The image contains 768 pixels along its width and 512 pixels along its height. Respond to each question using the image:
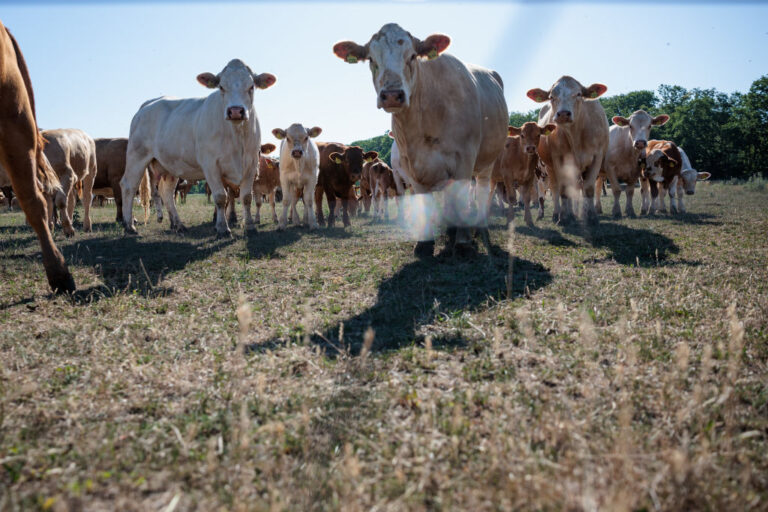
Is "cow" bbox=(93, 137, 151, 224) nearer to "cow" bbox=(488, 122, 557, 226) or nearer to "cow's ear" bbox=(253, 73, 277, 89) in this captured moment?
"cow's ear" bbox=(253, 73, 277, 89)

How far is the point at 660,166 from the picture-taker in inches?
565

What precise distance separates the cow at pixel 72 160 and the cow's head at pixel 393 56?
685cm

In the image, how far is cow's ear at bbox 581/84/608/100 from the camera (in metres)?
9.79

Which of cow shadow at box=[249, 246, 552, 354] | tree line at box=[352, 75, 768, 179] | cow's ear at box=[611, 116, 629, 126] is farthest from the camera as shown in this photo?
tree line at box=[352, 75, 768, 179]

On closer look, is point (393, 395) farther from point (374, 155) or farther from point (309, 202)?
point (374, 155)

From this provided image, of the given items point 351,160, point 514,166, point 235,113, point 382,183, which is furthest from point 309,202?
point 382,183

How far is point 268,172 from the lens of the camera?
1675cm

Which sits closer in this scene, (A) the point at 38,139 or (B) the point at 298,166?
(A) the point at 38,139

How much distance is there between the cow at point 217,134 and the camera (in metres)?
8.73

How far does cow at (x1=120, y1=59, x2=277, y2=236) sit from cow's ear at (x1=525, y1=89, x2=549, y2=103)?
17.3ft

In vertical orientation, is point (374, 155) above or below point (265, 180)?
above

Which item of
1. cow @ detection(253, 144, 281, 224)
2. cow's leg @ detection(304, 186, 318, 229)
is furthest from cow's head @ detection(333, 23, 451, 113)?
cow @ detection(253, 144, 281, 224)

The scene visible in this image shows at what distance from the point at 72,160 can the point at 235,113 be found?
20.0 ft

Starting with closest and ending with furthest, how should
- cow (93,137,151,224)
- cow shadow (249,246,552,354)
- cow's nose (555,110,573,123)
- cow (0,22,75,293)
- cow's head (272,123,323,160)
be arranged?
cow shadow (249,246,552,354)
cow (0,22,75,293)
cow's nose (555,110,573,123)
cow's head (272,123,323,160)
cow (93,137,151,224)
